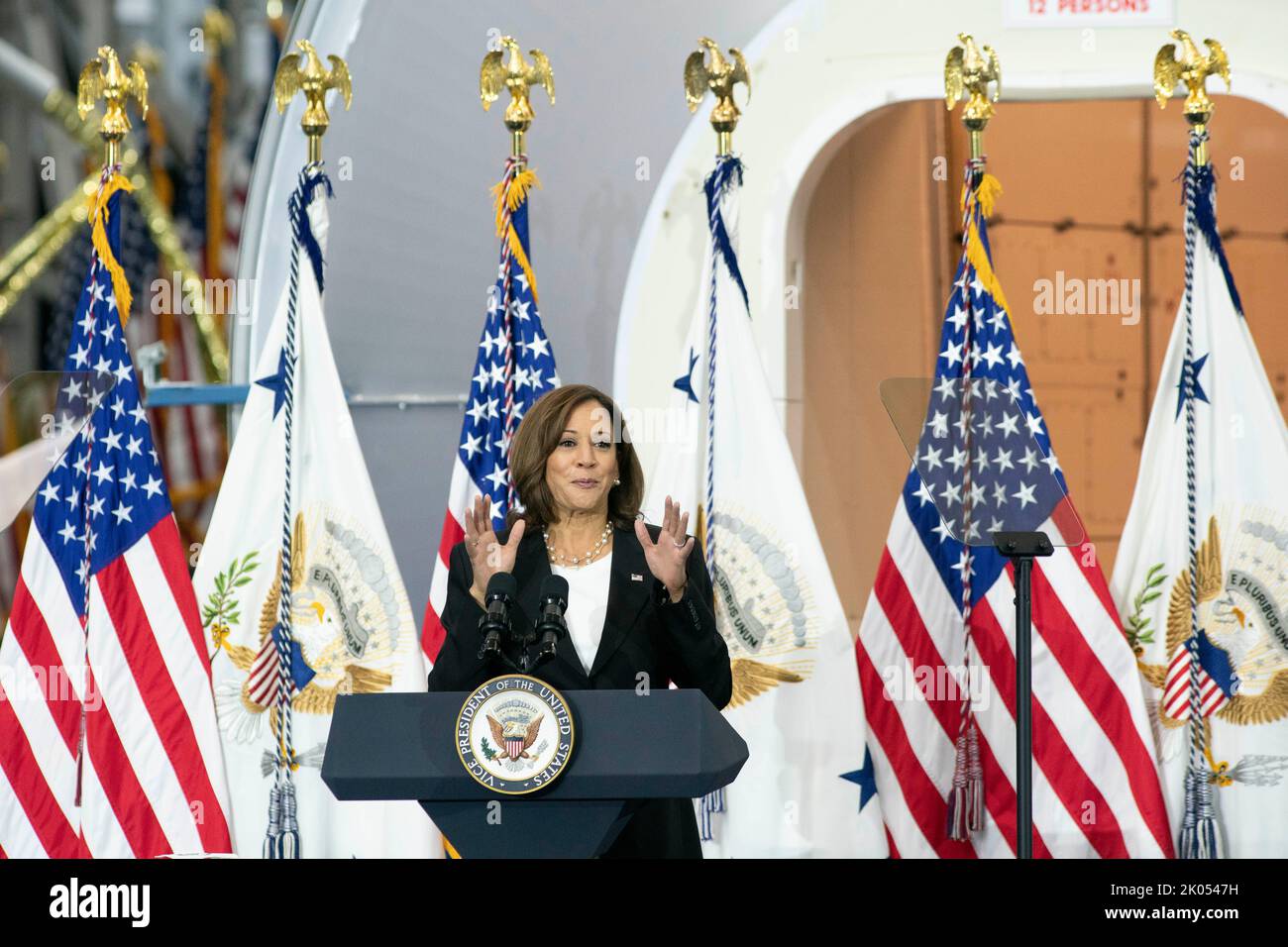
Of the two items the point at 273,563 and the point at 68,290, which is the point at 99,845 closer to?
the point at 273,563

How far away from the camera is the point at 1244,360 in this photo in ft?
13.7

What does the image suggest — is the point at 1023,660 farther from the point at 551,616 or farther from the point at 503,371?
the point at 503,371

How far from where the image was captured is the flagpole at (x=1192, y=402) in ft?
13.3

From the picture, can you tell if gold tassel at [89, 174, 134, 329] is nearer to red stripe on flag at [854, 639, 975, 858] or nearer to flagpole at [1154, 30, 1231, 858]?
red stripe on flag at [854, 639, 975, 858]

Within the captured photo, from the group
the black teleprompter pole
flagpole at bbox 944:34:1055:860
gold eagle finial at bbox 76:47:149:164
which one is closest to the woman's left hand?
the black teleprompter pole

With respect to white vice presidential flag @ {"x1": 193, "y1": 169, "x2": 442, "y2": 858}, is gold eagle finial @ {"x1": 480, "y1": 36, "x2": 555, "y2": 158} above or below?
above

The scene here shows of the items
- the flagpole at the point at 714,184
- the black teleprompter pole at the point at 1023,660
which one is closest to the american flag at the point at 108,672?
the flagpole at the point at 714,184

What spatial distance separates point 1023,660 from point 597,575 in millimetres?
779

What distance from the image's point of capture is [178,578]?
416cm

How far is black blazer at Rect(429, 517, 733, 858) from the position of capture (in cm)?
269

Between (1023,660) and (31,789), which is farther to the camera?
(31,789)

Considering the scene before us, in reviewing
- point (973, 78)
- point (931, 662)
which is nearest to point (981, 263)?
point (973, 78)

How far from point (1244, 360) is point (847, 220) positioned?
135 centimetres

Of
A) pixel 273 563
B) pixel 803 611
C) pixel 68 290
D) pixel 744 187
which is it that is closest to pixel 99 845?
pixel 273 563
